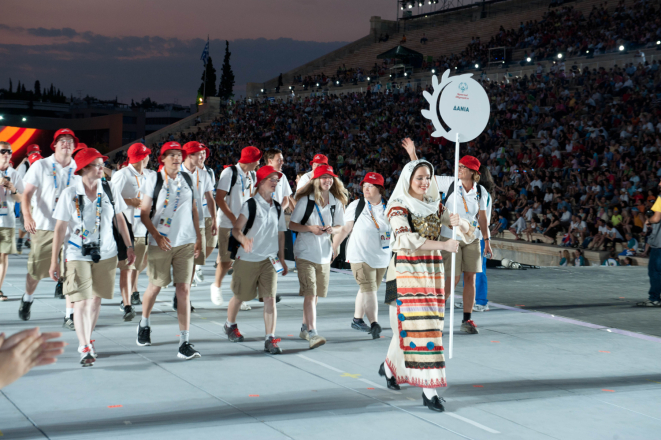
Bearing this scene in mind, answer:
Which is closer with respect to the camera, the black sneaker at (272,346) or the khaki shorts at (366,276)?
the black sneaker at (272,346)

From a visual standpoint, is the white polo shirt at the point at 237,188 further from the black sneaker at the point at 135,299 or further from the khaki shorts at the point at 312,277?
the khaki shorts at the point at 312,277

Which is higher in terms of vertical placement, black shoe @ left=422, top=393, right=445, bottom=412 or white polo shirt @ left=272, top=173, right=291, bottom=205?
white polo shirt @ left=272, top=173, right=291, bottom=205

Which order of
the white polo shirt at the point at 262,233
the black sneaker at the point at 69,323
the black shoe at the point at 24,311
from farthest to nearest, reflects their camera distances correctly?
the black shoe at the point at 24,311 → the black sneaker at the point at 69,323 → the white polo shirt at the point at 262,233

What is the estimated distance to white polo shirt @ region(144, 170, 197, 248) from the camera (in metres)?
5.93

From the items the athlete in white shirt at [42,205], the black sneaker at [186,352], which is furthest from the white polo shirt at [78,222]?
the athlete in white shirt at [42,205]

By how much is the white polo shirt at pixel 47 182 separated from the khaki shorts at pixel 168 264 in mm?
1770

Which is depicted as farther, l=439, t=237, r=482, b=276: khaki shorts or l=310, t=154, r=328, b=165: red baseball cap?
l=310, t=154, r=328, b=165: red baseball cap

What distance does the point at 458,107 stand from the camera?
6.11 metres

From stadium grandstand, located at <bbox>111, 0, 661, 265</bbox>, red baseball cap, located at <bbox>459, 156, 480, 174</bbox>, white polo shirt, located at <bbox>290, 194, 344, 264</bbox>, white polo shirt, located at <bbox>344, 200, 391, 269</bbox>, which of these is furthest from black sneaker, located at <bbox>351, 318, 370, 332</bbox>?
stadium grandstand, located at <bbox>111, 0, 661, 265</bbox>

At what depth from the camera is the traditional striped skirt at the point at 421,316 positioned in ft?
15.1

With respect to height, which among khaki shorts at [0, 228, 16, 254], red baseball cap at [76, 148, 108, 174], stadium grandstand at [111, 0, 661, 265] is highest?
stadium grandstand at [111, 0, 661, 265]

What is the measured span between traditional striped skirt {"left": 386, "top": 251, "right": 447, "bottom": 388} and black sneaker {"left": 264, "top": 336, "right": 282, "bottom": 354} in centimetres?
155

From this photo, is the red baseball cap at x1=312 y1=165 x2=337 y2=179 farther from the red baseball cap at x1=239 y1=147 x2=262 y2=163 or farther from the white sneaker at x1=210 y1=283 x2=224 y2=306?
the white sneaker at x1=210 y1=283 x2=224 y2=306

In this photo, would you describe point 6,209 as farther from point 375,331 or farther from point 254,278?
point 375,331
